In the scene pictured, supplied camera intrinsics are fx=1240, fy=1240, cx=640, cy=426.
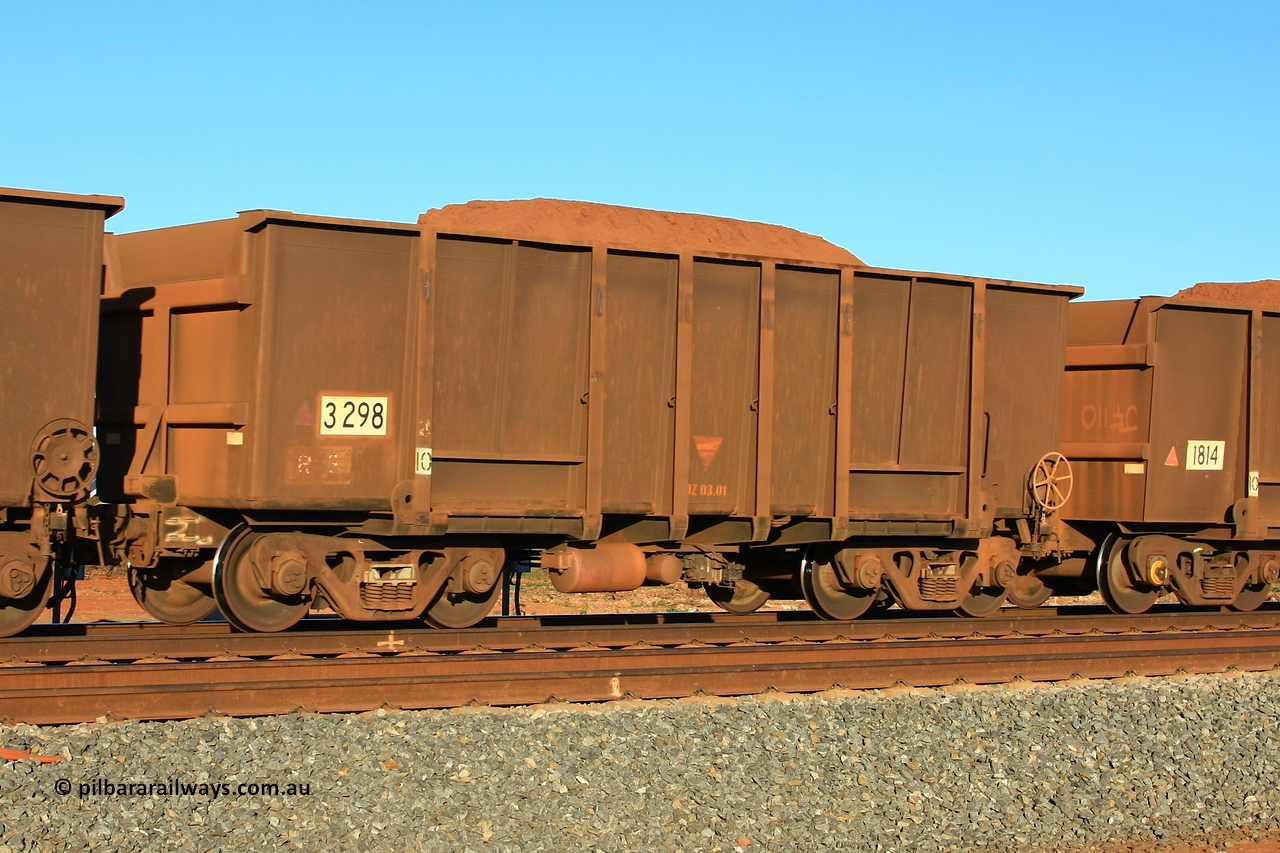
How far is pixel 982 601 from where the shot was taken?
39.9 ft

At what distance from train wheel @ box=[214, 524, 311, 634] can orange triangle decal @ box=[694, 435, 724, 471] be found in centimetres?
337

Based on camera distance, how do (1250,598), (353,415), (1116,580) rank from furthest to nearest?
(1250,598), (1116,580), (353,415)

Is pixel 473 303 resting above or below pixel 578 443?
above

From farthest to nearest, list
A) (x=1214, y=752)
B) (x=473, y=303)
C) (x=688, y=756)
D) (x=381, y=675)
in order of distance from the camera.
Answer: (x=473, y=303), (x=381, y=675), (x=1214, y=752), (x=688, y=756)

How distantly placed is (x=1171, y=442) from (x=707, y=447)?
516cm

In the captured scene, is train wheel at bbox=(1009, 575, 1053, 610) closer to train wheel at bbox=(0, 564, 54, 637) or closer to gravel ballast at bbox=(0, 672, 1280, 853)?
gravel ballast at bbox=(0, 672, 1280, 853)

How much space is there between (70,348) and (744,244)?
301 ft

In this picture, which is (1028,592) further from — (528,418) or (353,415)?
(353,415)

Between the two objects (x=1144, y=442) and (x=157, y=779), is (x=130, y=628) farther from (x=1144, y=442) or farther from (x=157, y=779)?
(x=1144, y=442)

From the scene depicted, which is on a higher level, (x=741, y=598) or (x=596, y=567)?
(x=596, y=567)

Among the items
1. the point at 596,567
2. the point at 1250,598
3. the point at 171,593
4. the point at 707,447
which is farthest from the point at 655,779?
the point at 1250,598

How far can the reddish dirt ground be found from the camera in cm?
9238

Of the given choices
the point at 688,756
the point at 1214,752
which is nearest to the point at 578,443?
the point at 688,756

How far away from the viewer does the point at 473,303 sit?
9531mm
